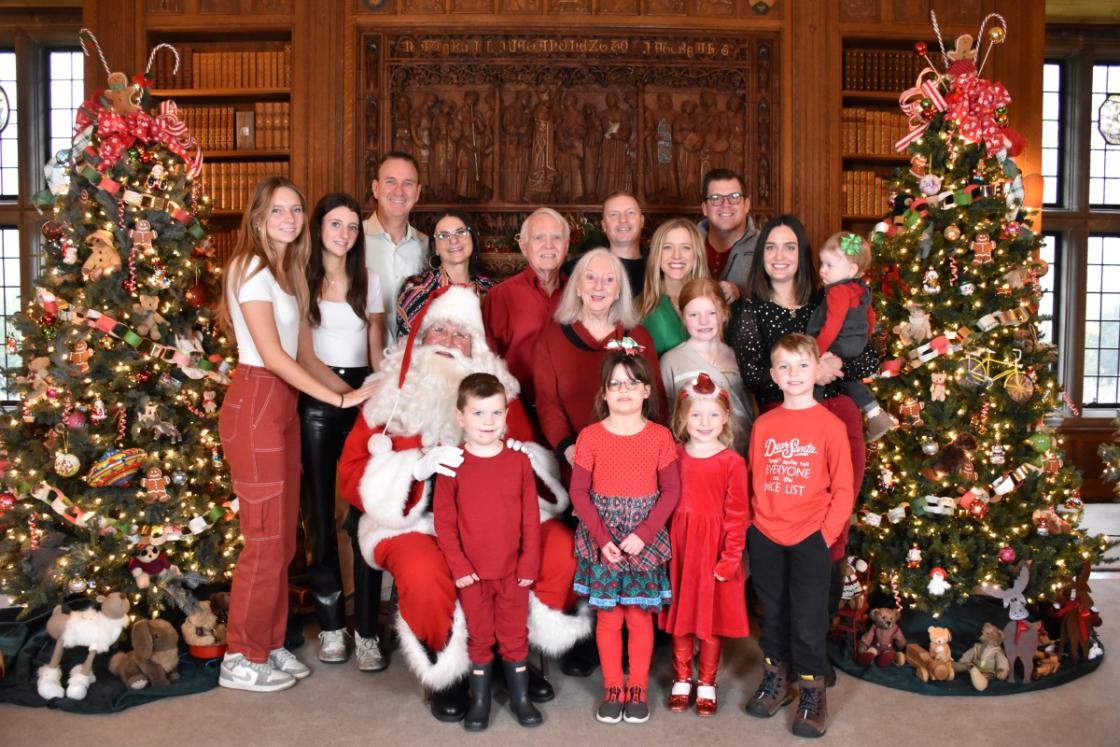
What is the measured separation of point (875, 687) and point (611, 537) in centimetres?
139

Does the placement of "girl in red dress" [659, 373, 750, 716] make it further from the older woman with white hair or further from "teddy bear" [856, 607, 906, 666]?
"teddy bear" [856, 607, 906, 666]

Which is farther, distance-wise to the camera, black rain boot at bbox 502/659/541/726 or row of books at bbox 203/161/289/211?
row of books at bbox 203/161/289/211

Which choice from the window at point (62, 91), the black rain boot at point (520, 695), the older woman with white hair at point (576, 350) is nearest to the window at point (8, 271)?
the window at point (62, 91)

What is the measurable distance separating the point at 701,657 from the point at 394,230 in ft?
9.10

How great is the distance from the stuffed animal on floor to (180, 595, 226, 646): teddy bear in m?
0.26

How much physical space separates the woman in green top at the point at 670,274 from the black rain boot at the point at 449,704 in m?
1.70

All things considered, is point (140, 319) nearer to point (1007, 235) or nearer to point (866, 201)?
point (1007, 235)

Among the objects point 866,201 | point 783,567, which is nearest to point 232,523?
point 783,567

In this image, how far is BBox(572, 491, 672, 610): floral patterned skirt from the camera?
343cm

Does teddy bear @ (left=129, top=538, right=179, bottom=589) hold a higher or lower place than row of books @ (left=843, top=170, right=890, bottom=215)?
lower

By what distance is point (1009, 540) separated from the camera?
438 centimetres

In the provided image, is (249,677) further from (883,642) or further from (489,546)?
(883,642)

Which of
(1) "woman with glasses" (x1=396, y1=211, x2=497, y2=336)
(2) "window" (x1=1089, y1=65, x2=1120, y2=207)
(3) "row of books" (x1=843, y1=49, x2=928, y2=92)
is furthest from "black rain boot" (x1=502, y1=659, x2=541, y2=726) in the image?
(2) "window" (x1=1089, y1=65, x2=1120, y2=207)

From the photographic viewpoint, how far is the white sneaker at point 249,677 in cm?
376
